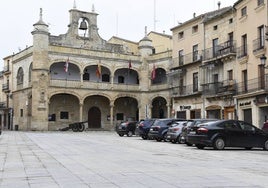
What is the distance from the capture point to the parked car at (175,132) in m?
25.8

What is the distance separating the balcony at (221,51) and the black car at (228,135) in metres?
18.0

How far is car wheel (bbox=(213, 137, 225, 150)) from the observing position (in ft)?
66.4

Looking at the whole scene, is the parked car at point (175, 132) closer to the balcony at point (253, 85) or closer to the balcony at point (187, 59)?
the balcony at point (253, 85)

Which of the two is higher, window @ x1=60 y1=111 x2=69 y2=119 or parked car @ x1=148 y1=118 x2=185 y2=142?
window @ x1=60 y1=111 x2=69 y2=119

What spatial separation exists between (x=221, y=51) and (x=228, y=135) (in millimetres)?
21000

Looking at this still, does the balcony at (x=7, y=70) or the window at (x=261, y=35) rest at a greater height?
the balcony at (x=7, y=70)

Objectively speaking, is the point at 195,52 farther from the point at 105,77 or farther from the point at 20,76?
the point at 20,76

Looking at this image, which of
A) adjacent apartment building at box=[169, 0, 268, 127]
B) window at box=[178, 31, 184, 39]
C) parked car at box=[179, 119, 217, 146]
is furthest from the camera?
window at box=[178, 31, 184, 39]

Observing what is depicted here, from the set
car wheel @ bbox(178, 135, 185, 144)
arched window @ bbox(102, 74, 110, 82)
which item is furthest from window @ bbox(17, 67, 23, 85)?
car wheel @ bbox(178, 135, 185, 144)

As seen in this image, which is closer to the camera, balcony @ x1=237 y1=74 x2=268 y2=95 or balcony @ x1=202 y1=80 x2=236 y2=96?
balcony @ x1=237 y1=74 x2=268 y2=95

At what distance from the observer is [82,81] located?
179 ft

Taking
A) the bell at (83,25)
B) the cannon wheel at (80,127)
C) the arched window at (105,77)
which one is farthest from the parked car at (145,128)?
the bell at (83,25)

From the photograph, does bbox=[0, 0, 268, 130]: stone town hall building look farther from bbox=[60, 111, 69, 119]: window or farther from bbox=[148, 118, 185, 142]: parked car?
bbox=[148, 118, 185, 142]: parked car

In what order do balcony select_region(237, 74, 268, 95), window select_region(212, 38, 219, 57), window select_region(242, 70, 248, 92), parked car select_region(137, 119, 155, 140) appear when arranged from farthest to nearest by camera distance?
window select_region(212, 38, 219, 57), window select_region(242, 70, 248, 92), balcony select_region(237, 74, 268, 95), parked car select_region(137, 119, 155, 140)
